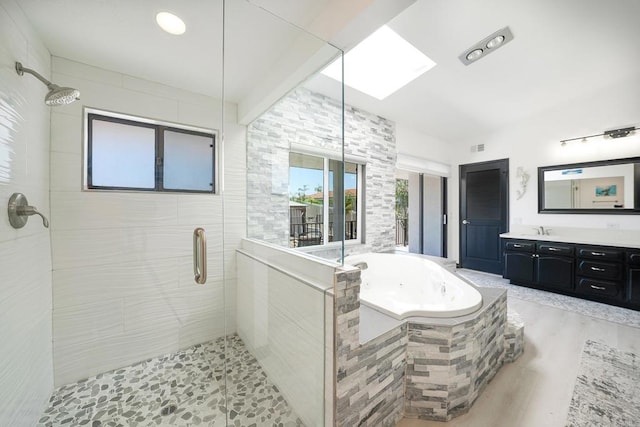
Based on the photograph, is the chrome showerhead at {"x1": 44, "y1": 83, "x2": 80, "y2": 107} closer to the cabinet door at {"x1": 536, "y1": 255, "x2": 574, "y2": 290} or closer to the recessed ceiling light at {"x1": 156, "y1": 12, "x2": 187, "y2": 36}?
the recessed ceiling light at {"x1": 156, "y1": 12, "x2": 187, "y2": 36}

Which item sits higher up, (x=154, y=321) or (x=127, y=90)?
(x=127, y=90)

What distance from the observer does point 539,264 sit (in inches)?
140

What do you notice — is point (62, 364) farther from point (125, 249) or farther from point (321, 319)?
point (321, 319)

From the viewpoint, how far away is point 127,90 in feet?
5.55

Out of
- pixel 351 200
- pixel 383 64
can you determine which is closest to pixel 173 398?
pixel 351 200

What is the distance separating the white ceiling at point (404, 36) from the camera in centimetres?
132

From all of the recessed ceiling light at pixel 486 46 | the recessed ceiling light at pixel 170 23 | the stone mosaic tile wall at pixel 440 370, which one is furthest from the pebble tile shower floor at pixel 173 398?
the recessed ceiling light at pixel 486 46

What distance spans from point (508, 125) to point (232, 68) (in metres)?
4.79

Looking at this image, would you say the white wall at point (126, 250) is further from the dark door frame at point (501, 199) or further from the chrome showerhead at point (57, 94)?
the dark door frame at point (501, 199)

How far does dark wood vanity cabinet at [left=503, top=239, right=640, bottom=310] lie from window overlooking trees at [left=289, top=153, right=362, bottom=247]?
3.24 metres

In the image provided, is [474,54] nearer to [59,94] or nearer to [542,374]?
[542,374]

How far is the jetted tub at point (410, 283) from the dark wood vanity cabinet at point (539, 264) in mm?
2203

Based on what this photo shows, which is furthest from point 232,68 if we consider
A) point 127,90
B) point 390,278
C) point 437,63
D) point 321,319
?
point 390,278

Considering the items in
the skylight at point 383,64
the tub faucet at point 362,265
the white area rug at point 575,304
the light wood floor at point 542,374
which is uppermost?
the skylight at point 383,64
